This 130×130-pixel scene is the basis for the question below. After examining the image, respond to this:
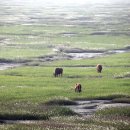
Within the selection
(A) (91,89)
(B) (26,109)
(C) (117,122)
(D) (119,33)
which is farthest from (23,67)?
(D) (119,33)

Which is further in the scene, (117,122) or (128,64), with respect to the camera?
(128,64)

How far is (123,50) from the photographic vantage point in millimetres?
90500

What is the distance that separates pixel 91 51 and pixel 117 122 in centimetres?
6179

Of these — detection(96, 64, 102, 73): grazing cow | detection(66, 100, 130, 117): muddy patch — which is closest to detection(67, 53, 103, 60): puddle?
detection(96, 64, 102, 73): grazing cow

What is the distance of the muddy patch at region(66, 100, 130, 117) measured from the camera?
118 ft

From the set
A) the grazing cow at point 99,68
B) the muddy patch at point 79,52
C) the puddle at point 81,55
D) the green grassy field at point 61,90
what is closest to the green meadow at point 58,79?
the green grassy field at point 61,90

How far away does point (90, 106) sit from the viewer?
38406 mm

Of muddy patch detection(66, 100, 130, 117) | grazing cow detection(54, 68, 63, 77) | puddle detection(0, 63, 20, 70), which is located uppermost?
grazing cow detection(54, 68, 63, 77)

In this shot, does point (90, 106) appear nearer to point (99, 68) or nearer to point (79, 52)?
point (99, 68)

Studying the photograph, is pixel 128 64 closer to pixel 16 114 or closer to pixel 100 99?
pixel 100 99

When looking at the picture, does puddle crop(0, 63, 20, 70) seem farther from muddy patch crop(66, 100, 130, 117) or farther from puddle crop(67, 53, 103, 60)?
muddy patch crop(66, 100, 130, 117)

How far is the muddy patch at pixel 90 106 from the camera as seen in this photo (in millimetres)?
35828

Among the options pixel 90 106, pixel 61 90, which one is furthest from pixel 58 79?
pixel 90 106

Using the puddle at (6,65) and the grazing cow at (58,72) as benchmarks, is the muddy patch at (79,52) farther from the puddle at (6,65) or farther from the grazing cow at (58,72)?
the grazing cow at (58,72)
